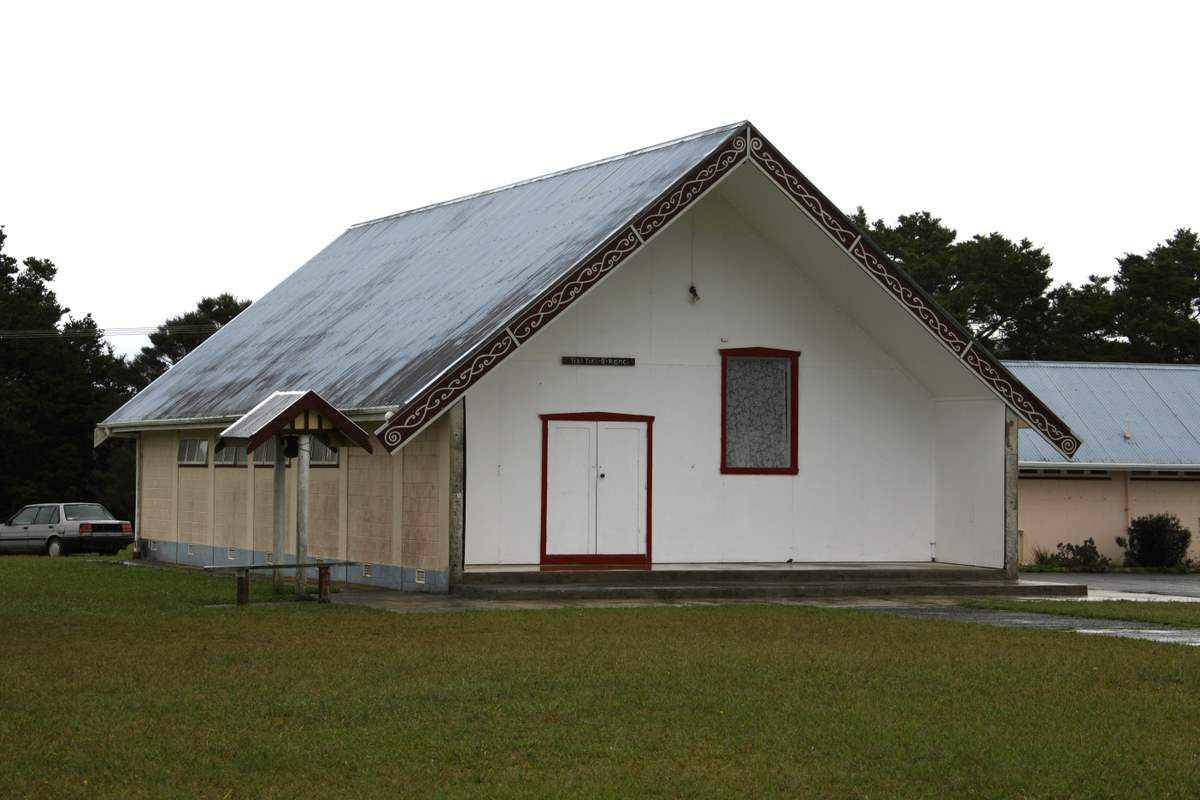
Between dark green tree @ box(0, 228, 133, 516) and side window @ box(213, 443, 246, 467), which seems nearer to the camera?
side window @ box(213, 443, 246, 467)

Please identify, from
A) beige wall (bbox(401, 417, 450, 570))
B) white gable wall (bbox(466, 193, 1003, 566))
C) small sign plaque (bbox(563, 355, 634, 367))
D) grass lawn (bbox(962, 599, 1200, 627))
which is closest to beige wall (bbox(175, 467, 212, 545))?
beige wall (bbox(401, 417, 450, 570))

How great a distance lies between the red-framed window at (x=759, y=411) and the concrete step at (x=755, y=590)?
2.32 meters

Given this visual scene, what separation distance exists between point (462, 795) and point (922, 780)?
101 inches

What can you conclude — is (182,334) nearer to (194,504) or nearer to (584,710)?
(194,504)

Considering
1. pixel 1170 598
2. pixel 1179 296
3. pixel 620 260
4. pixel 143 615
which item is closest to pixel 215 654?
pixel 143 615

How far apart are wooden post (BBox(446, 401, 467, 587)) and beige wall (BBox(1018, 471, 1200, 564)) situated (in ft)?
58.2

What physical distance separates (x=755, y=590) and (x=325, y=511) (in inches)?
263

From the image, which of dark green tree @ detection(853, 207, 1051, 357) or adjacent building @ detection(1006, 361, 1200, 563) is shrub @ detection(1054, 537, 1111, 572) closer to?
adjacent building @ detection(1006, 361, 1200, 563)

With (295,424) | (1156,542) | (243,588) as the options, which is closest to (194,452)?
(295,424)

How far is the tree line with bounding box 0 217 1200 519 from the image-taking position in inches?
2443

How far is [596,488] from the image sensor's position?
23094 millimetres

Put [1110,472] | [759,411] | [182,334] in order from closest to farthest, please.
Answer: [759,411]
[1110,472]
[182,334]

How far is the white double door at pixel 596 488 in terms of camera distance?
2286 centimetres

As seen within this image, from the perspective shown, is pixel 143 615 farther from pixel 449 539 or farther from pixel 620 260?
pixel 620 260
